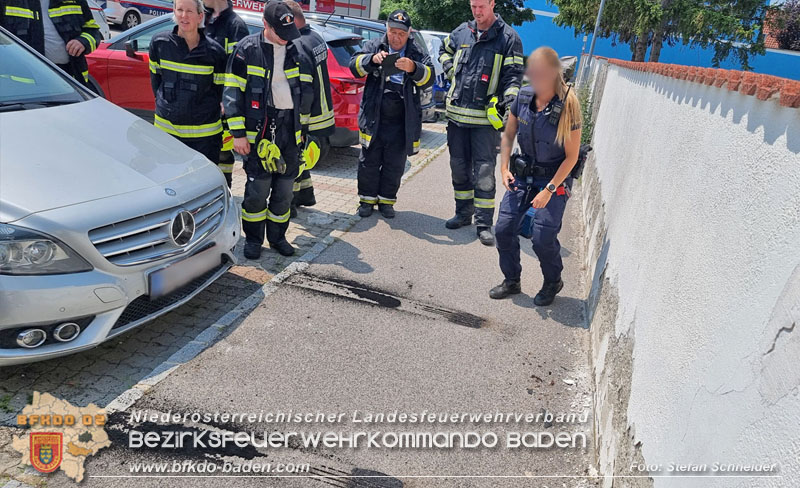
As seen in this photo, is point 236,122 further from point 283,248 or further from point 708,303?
point 708,303

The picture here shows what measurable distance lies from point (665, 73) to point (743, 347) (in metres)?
2.76

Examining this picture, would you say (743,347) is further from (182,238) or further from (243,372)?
(182,238)

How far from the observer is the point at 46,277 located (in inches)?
109

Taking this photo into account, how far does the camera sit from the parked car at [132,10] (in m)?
16.9

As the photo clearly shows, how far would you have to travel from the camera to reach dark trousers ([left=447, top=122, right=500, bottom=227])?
19.3 feet

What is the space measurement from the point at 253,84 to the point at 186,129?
79 cm

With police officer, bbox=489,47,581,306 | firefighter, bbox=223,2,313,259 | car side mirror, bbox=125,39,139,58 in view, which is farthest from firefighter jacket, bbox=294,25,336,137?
car side mirror, bbox=125,39,139,58

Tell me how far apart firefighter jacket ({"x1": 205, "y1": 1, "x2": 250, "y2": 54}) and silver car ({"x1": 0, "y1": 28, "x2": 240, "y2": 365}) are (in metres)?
1.28

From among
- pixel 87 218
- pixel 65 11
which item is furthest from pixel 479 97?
pixel 65 11

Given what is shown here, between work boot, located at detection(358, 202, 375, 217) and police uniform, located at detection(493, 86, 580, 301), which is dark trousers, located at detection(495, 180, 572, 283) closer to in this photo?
police uniform, located at detection(493, 86, 580, 301)

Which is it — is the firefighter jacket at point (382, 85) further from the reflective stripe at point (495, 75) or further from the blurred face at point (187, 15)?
the blurred face at point (187, 15)

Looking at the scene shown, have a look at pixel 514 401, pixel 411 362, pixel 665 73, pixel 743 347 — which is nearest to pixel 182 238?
pixel 411 362

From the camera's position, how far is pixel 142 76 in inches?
294

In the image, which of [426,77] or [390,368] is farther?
[426,77]
